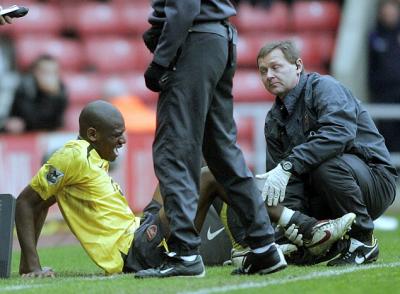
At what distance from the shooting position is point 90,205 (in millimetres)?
5895

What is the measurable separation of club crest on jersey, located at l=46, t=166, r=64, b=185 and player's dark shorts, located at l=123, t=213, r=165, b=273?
52 cm

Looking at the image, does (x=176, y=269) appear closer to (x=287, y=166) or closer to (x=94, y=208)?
(x=94, y=208)

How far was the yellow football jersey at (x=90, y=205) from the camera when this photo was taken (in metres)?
5.79

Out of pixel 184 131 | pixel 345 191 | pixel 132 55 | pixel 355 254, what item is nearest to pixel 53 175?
pixel 184 131

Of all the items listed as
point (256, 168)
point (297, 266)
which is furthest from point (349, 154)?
point (256, 168)

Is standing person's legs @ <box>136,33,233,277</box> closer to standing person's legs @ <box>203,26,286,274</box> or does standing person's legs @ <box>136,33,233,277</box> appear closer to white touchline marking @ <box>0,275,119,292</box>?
standing person's legs @ <box>203,26,286,274</box>

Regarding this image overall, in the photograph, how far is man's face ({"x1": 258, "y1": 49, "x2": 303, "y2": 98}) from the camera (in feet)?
20.9

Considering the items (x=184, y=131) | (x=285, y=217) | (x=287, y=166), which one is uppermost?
(x=184, y=131)

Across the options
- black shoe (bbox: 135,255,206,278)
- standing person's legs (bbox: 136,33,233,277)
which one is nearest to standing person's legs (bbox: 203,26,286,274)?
standing person's legs (bbox: 136,33,233,277)

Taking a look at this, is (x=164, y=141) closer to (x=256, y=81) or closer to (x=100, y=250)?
(x=100, y=250)

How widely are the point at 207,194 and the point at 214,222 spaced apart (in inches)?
23.9

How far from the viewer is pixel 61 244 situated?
9.48 meters

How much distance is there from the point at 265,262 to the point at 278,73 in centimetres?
131

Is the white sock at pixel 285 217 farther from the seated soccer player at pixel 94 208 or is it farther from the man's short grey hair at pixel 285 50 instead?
the man's short grey hair at pixel 285 50
